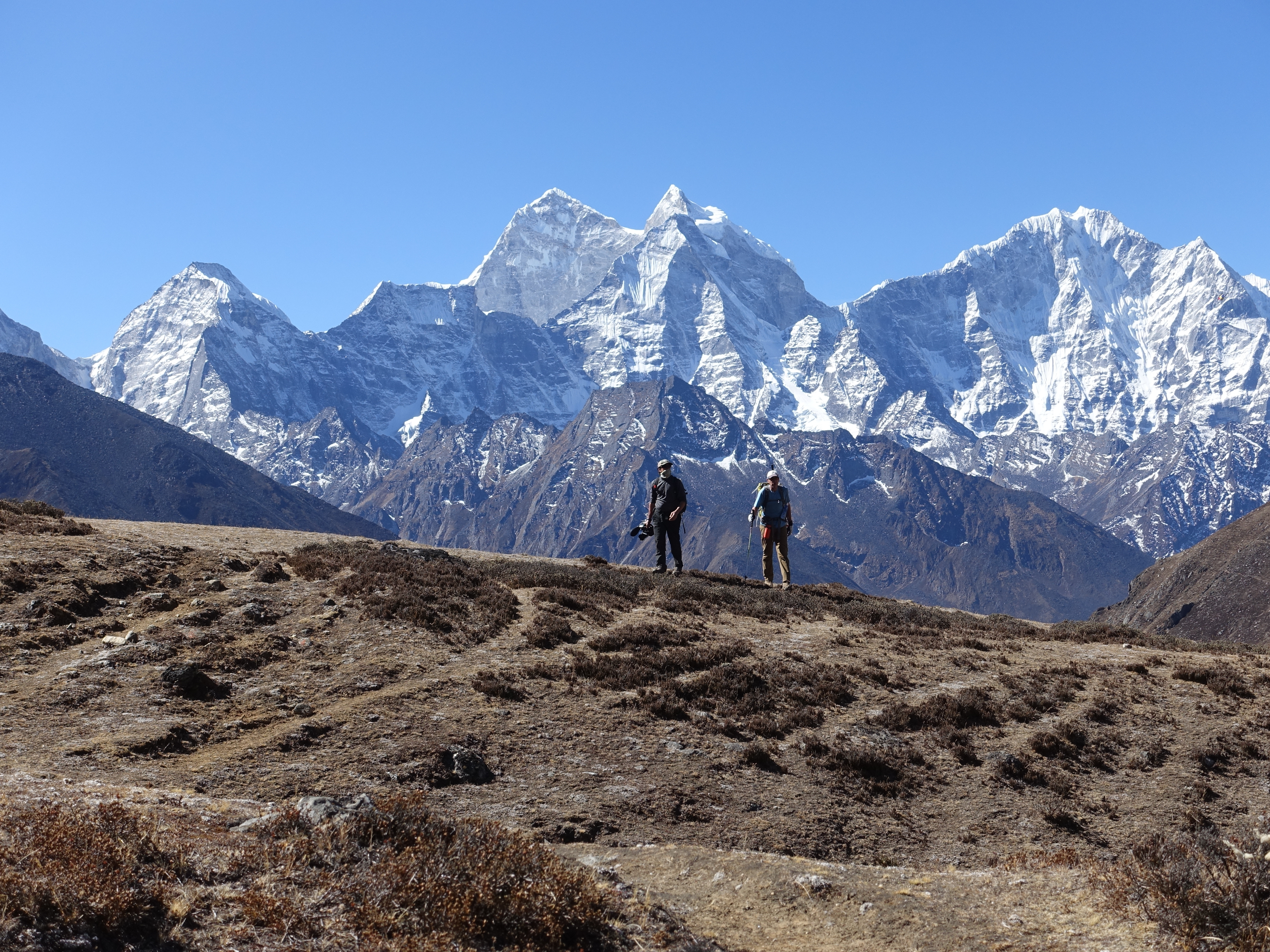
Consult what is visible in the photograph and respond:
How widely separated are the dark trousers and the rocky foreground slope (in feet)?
21.7

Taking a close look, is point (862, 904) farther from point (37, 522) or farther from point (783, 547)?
point (37, 522)

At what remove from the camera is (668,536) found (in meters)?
34.8

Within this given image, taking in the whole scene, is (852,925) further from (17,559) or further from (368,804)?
(17,559)

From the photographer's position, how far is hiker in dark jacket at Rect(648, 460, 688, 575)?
33906mm

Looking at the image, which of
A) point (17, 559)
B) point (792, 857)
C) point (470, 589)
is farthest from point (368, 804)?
point (17, 559)

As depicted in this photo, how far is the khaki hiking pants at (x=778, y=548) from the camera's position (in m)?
33.2

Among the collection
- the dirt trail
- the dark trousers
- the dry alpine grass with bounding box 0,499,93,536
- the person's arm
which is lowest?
the dirt trail

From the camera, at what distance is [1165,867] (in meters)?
10.6

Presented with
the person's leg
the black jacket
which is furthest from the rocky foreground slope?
the black jacket

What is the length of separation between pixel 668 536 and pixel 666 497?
5.30 ft

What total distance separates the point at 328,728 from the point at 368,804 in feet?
20.1

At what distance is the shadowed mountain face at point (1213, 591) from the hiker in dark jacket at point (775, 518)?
93.0 m

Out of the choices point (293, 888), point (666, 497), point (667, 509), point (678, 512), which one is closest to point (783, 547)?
point (678, 512)

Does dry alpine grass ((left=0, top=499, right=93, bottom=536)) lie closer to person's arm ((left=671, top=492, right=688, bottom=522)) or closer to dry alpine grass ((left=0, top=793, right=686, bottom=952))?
person's arm ((left=671, top=492, right=688, bottom=522))
